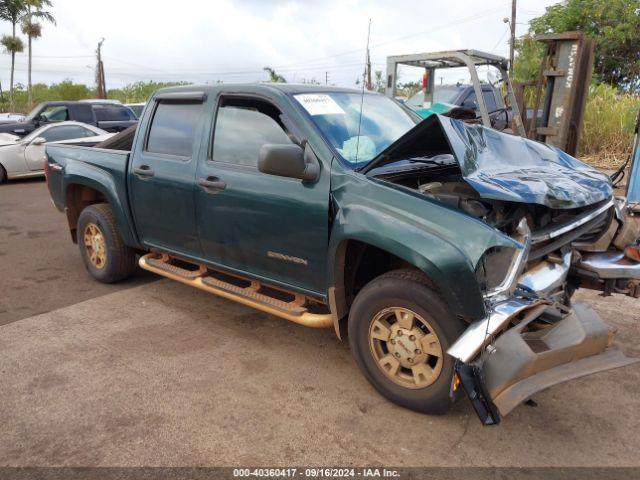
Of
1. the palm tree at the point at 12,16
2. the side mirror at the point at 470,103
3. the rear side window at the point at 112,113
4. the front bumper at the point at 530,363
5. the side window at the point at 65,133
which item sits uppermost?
the palm tree at the point at 12,16

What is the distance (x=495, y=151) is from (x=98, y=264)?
12.7 feet

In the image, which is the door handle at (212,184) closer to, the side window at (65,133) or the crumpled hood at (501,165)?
the crumpled hood at (501,165)

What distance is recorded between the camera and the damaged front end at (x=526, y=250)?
2.65 meters

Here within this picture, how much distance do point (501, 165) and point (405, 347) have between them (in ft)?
4.26

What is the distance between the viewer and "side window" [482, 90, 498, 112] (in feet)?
34.9

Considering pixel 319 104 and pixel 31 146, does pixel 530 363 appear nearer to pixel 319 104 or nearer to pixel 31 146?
pixel 319 104

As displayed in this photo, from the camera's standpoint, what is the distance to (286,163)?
130 inches

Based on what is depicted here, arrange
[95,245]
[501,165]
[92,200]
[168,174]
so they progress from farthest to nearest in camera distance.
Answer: [92,200]
[95,245]
[168,174]
[501,165]

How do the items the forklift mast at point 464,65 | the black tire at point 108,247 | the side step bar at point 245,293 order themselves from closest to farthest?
the side step bar at point 245,293 → the black tire at point 108,247 → the forklift mast at point 464,65

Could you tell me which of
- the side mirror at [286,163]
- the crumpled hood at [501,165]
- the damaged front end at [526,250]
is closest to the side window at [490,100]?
the damaged front end at [526,250]

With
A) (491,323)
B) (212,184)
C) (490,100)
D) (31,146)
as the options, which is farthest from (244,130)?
(31,146)

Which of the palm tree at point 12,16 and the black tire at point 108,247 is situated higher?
the palm tree at point 12,16

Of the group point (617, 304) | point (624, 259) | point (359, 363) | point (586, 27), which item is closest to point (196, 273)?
point (359, 363)

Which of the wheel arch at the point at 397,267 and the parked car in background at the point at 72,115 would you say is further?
the parked car in background at the point at 72,115
